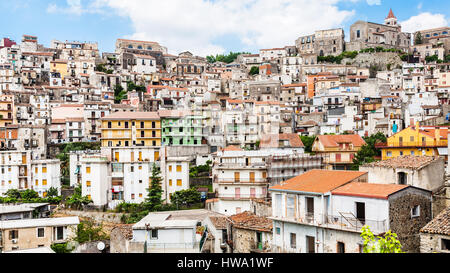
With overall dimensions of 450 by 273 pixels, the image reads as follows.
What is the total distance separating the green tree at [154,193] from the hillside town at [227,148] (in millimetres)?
76

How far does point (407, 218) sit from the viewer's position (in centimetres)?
1028

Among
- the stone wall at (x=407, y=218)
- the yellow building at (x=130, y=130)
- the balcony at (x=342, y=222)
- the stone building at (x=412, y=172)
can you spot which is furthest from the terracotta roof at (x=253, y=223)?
the yellow building at (x=130, y=130)

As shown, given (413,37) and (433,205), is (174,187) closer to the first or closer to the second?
(433,205)

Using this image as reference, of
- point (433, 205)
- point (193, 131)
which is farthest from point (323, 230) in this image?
point (193, 131)

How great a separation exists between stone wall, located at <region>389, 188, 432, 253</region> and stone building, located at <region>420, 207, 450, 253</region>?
2.57 ft

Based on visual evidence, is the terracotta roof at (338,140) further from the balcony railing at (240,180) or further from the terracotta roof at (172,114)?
the terracotta roof at (172,114)

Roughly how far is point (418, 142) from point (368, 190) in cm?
1451

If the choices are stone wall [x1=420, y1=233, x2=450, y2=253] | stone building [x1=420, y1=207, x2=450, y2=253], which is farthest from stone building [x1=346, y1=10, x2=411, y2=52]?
stone wall [x1=420, y1=233, x2=450, y2=253]

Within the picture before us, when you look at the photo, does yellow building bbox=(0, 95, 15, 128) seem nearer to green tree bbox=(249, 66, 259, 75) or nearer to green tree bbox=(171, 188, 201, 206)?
green tree bbox=(171, 188, 201, 206)

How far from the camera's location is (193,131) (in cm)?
3388

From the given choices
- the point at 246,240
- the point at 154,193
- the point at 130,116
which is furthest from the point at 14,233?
the point at 130,116

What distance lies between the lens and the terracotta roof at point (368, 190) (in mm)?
10005

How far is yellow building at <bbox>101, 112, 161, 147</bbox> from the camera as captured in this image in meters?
30.5

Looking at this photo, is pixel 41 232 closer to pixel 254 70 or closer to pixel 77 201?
pixel 77 201
